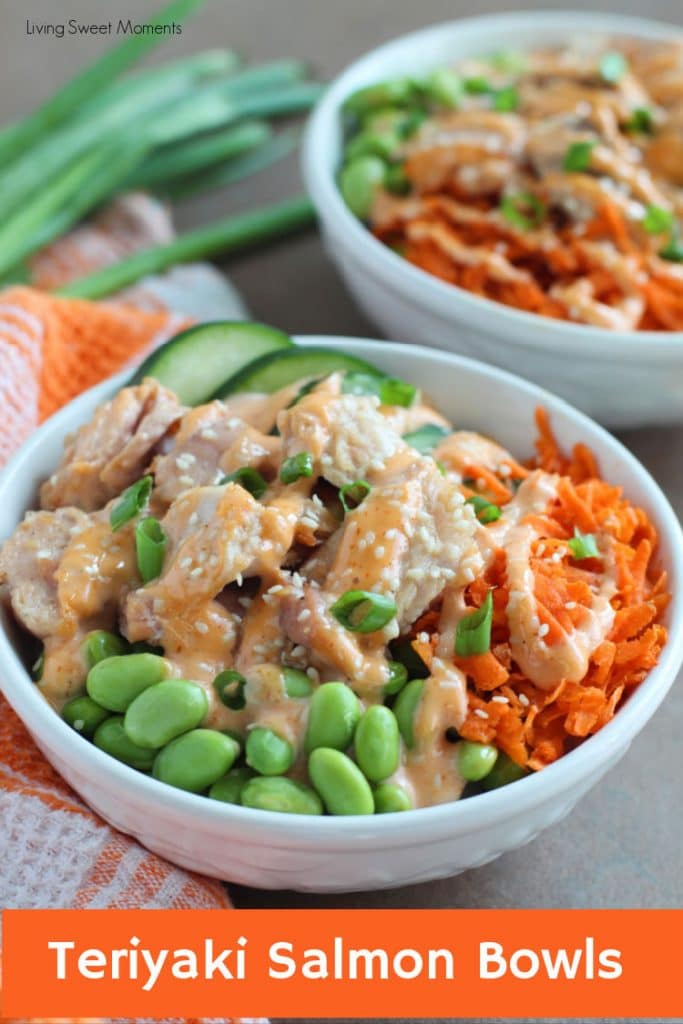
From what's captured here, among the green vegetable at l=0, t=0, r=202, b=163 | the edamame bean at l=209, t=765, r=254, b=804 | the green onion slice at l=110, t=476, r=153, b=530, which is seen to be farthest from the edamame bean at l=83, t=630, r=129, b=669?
the green vegetable at l=0, t=0, r=202, b=163

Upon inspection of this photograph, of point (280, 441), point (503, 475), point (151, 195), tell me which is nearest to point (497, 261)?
point (503, 475)

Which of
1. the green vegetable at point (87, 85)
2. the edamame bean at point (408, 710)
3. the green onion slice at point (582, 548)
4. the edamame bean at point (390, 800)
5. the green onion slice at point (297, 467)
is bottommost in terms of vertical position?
the green onion slice at point (582, 548)

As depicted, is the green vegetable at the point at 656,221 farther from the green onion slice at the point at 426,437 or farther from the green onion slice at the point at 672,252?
the green onion slice at the point at 426,437

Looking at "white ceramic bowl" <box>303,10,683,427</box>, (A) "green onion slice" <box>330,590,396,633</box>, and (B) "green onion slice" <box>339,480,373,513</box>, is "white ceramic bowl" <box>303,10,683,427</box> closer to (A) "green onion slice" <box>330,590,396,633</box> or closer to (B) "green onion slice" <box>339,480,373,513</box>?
(B) "green onion slice" <box>339,480,373,513</box>

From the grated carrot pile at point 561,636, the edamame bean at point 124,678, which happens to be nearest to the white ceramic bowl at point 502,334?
the grated carrot pile at point 561,636

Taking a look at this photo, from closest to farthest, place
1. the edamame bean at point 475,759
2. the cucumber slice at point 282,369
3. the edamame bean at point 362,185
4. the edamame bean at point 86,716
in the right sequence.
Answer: the edamame bean at point 475,759 → the edamame bean at point 86,716 → the cucumber slice at point 282,369 → the edamame bean at point 362,185

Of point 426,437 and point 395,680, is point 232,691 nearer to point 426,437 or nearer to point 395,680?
point 395,680
